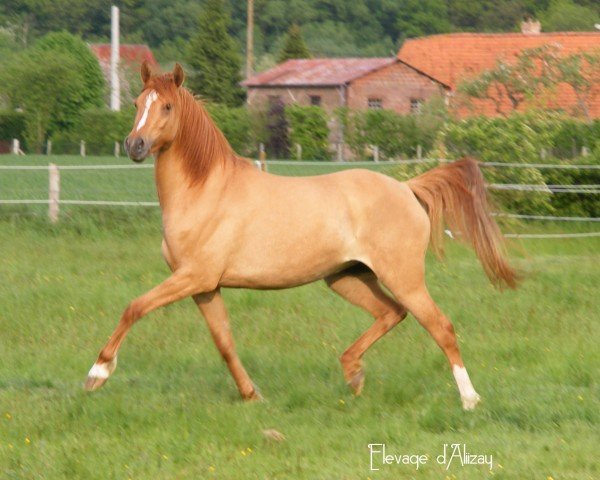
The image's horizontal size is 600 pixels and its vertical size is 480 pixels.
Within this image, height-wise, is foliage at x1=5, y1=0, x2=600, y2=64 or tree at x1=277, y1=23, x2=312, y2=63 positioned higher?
foliage at x1=5, y1=0, x2=600, y2=64

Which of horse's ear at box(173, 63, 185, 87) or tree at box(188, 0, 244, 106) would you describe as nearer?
A: horse's ear at box(173, 63, 185, 87)

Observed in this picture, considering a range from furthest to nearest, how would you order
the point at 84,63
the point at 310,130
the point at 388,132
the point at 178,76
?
1. the point at 84,63
2. the point at 310,130
3. the point at 388,132
4. the point at 178,76

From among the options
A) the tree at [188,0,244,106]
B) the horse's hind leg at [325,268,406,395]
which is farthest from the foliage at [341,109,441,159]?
the horse's hind leg at [325,268,406,395]

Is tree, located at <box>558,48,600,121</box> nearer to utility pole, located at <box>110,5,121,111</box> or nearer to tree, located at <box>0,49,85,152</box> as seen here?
tree, located at <box>0,49,85,152</box>

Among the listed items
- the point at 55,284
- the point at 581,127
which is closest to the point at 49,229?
the point at 55,284

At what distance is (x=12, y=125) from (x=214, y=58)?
1416 cm

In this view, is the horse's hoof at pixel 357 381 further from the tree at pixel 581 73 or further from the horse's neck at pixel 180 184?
the tree at pixel 581 73

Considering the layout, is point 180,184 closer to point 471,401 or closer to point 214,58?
point 471,401

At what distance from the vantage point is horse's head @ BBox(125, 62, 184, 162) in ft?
22.1

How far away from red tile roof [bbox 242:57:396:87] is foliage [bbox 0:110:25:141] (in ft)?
41.2

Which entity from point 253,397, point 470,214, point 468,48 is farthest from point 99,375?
point 468,48

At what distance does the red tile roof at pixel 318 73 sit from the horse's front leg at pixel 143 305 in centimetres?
5129

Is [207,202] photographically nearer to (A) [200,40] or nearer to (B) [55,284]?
(B) [55,284]

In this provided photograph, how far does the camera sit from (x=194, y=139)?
7.11 meters
